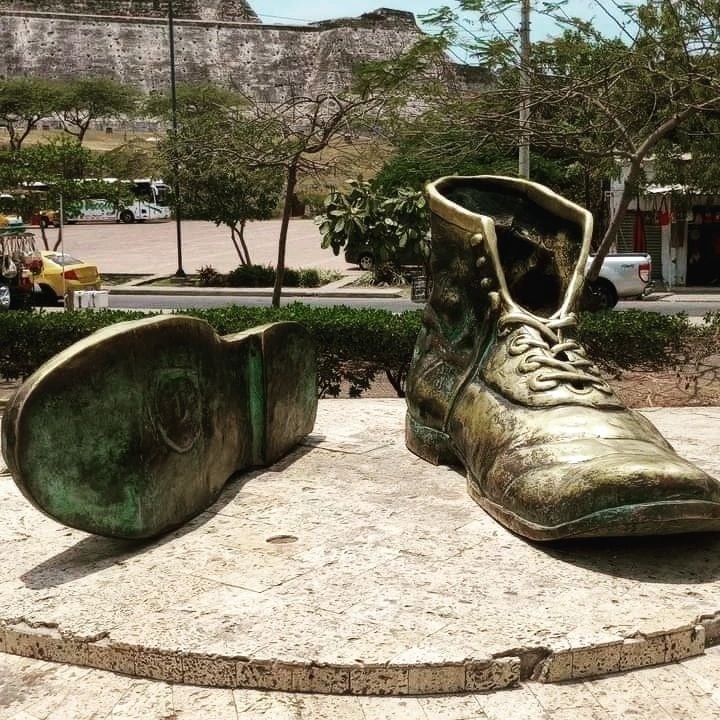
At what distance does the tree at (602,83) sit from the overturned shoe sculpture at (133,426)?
6.00 m

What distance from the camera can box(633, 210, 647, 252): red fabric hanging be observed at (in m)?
21.3

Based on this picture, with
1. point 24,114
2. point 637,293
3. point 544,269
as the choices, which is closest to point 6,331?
point 544,269

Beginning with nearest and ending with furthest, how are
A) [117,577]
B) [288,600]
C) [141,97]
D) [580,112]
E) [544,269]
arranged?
[288,600]
[117,577]
[544,269]
[580,112]
[141,97]

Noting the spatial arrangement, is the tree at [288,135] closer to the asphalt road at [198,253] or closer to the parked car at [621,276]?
the parked car at [621,276]

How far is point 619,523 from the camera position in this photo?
3.13 metres

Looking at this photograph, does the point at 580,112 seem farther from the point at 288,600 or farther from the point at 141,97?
the point at 141,97

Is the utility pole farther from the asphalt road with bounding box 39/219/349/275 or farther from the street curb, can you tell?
the asphalt road with bounding box 39/219/349/275

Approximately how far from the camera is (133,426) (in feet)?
11.2

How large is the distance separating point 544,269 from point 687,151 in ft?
47.3

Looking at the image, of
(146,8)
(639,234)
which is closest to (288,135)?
(639,234)

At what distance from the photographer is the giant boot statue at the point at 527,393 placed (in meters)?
3.15

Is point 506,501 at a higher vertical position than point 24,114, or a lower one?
lower

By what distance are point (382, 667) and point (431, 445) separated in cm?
200

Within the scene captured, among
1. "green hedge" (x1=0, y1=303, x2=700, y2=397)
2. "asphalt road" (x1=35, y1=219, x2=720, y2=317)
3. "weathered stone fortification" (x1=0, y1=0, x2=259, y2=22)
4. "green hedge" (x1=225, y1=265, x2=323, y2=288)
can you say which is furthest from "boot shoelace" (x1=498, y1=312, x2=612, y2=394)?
"weathered stone fortification" (x1=0, y1=0, x2=259, y2=22)
